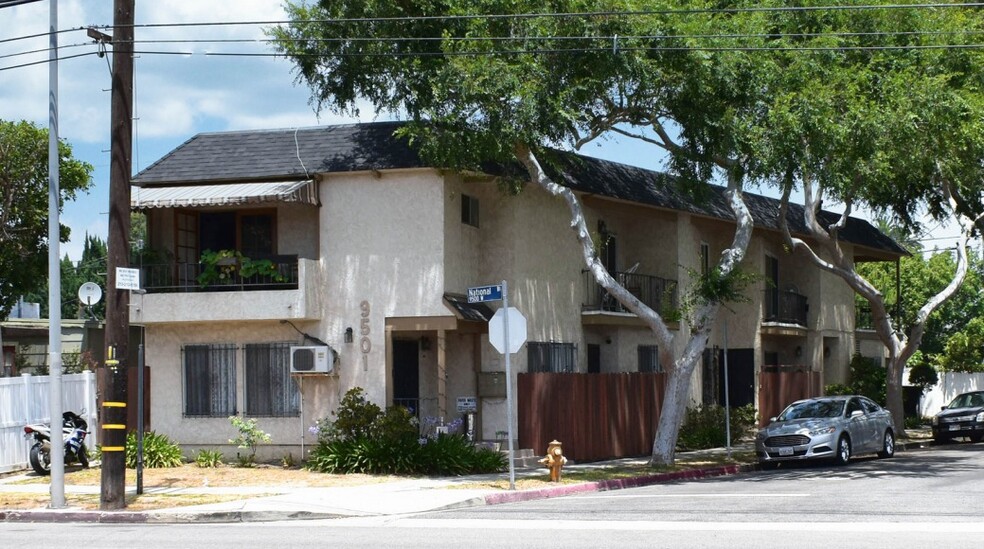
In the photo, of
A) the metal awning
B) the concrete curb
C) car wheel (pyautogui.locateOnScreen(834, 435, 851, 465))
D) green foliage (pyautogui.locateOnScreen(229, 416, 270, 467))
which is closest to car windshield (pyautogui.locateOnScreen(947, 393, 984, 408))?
car wheel (pyautogui.locateOnScreen(834, 435, 851, 465))

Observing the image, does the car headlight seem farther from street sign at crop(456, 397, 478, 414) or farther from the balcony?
the balcony

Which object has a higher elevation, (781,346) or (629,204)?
(629,204)

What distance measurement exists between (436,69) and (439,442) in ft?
22.3

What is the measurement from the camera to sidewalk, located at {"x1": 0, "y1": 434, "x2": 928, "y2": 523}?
1730 cm

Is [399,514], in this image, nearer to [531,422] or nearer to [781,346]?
[531,422]

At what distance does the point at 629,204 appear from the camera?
101ft

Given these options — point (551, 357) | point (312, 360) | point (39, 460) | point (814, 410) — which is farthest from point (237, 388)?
point (814, 410)

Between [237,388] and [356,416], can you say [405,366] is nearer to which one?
[356,416]

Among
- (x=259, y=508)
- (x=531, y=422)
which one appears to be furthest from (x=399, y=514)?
(x=531, y=422)

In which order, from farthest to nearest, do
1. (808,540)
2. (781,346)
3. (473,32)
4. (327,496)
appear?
(781,346) → (473,32) → (327,496) → (808,540)

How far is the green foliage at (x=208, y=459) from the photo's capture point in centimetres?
2439

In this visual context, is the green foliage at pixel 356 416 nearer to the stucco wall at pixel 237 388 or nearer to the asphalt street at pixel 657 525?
the stucco wall at pixel 237 388

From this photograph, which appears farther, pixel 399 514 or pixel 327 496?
pixel 327 496

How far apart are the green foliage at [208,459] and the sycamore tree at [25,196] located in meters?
12.7
